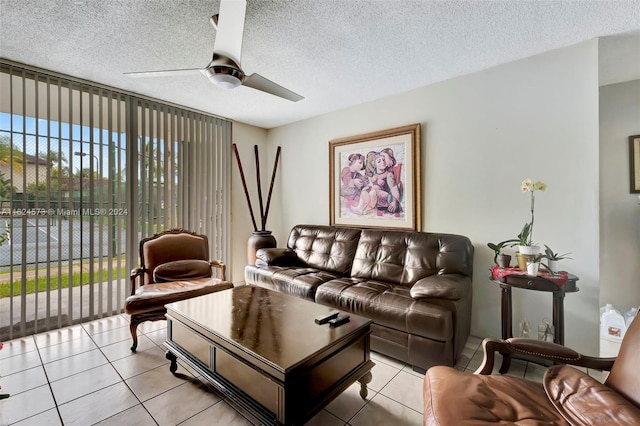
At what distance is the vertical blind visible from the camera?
2605mm

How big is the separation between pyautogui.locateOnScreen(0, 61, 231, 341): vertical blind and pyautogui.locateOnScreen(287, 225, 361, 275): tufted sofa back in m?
1.47

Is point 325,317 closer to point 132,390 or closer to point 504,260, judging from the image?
point 132,390

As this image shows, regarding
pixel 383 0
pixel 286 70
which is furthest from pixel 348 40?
pixel 286 70

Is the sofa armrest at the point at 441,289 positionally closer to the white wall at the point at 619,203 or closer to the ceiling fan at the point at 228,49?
the white wall at the point at 619,203

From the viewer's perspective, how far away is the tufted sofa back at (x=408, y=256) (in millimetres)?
2600

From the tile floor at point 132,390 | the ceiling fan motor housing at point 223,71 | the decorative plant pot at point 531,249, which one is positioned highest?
the ceiling fan motor housing at point 223,71

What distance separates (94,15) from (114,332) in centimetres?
267

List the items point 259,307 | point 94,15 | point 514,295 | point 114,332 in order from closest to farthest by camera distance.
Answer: point 94,15 < point 259,307 < point 514,295 < point 114,332

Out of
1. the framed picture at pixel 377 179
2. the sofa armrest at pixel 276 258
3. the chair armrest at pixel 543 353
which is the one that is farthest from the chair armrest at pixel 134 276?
the chair armrest at pixel 543 353

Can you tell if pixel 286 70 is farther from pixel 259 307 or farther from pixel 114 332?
pixel 114 332

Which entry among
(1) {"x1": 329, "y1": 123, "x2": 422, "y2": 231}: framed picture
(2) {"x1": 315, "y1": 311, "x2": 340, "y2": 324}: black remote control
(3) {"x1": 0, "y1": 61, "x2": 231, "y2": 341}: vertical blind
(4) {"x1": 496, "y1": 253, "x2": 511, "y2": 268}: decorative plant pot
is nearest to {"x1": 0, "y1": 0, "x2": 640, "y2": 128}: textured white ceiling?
(3) {"x1": 0, "y1": 61, "x2": 231, "y2": 341}: vertical blind

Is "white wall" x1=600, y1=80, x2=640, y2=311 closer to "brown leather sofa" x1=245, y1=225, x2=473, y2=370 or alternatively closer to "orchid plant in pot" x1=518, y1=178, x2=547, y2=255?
"orchid plant in pot" x1=518, y1=178, x2=547, y2=255

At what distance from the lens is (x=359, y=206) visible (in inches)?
142

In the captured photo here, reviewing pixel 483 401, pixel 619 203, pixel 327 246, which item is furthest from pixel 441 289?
pixel 619 203
